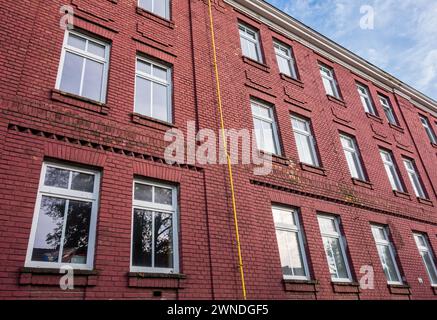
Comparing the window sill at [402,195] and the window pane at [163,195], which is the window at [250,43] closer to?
the window pane at [163,195]

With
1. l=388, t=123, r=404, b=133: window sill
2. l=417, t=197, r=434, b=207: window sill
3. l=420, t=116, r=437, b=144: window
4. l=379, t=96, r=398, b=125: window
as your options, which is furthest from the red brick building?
l=420, t=116, r=437, b=144: window

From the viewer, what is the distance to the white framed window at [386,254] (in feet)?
32.0

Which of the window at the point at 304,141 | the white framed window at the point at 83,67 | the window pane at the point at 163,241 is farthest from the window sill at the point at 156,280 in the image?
the window at the point at 304,141

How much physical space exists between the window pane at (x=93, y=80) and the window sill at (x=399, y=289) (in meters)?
8.96

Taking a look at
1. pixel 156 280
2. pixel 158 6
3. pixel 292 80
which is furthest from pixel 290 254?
pixel 158 6

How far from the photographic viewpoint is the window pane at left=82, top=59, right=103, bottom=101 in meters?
6.86

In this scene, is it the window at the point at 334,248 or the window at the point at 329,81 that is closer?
the window at the point at 334,248

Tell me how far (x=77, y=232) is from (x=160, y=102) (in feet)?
11.8

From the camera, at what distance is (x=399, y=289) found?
9.29m

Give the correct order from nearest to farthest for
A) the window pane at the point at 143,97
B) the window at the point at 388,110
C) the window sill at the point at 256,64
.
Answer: the window pane at the point at 143,97
the window sill at the point at 256,64
the window at the point at 388,110

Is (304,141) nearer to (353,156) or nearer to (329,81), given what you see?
(353,156)

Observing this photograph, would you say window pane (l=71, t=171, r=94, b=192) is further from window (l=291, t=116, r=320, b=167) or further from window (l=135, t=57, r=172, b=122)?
window (l=291, t=116, r=320, b=167)

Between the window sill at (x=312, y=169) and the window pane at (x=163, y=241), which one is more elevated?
the window sill at (x=312, y=169)

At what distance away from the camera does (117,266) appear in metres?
5.38
